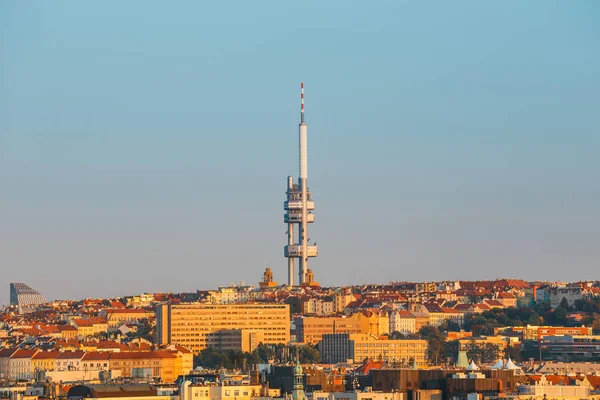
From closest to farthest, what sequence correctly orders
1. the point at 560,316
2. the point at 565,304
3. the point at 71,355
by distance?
the point at 71,355 → the point at 560,316 → the point at 565,304

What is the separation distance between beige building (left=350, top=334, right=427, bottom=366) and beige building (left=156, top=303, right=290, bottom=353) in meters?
7.99

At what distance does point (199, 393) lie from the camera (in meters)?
65.2

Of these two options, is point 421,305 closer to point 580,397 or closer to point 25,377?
point 25,377

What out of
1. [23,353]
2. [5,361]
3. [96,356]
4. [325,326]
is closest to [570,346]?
[325,326]

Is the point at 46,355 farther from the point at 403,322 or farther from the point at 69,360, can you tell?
the point at 403,322

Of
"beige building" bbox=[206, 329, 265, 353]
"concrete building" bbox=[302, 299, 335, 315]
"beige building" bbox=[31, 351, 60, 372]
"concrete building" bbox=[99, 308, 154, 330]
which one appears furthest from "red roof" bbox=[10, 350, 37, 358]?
"concrete building" bbox=[302, 299, 335, 315]

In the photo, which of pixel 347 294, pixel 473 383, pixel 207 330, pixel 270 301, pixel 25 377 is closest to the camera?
pixel 473 383

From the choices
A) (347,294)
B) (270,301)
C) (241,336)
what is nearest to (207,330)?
(241,336)

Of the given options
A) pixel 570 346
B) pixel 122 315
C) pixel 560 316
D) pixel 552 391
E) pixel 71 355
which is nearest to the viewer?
pixel 552 391

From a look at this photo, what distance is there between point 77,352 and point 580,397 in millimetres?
47812

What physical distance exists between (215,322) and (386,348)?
1557 centimetres

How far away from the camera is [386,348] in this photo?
→ 437 ft

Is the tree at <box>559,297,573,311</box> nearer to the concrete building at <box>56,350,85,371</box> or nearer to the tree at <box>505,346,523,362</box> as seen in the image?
the tree at <box>505,346,523,362</box>

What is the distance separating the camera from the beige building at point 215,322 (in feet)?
468
